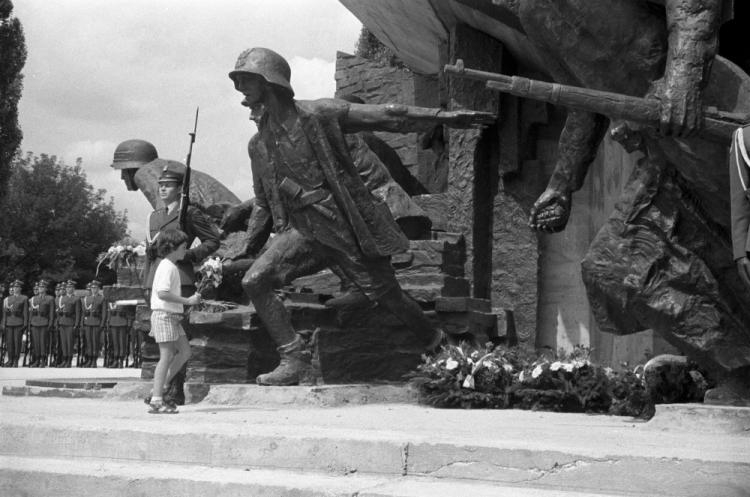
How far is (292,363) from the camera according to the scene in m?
8.46

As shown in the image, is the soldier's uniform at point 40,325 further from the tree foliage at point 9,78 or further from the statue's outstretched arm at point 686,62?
the statue's outstretched arm at point 686,62

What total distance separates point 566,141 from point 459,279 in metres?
3.69

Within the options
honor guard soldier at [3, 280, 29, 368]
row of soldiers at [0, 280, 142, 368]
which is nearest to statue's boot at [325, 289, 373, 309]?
row of soldiers at [0, 280, 142, 368]

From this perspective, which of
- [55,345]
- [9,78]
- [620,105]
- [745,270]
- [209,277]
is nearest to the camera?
[745,270]

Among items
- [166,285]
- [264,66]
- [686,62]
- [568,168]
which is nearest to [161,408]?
[166,285]

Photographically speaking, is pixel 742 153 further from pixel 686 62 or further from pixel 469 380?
pixel 469 380

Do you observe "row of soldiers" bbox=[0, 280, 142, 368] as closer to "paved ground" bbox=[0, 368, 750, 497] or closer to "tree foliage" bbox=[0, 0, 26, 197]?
"tree foliage" bbox=[0, 0, 26, 197]

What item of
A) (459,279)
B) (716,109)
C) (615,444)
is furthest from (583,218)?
(615,444)

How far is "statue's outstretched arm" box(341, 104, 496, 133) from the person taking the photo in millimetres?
8406

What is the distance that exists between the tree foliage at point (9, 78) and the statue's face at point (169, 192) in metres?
9.21

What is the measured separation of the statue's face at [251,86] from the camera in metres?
8.37

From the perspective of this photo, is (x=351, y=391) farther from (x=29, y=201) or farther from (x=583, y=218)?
(x=29, y=201)

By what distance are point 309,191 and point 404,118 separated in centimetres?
93

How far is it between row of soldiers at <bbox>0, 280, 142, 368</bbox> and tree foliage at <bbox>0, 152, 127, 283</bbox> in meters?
15.5
